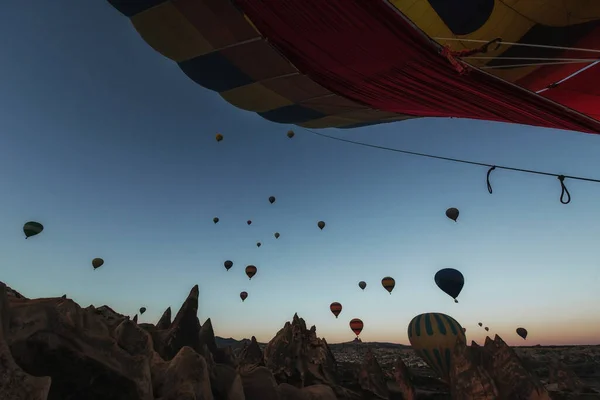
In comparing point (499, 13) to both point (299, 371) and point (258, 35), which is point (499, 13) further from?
point (299, 371)

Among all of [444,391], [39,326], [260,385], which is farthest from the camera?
[444,391]

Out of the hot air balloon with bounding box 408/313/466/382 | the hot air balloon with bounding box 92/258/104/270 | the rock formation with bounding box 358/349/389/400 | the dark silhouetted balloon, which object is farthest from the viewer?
the dark silhouetted balloon

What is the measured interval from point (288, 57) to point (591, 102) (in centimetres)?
667

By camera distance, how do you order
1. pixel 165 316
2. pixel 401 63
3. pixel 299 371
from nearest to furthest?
pixel 401 63
pixel 165 316
pixel 299 371

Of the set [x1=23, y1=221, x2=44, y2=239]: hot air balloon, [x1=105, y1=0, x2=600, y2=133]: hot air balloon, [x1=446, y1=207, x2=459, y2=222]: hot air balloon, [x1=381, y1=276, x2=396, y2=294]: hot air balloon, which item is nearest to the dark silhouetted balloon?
[x1=381, y1=276, x2=396, y2=294]: hot air balloon

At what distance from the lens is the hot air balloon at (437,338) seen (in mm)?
19094

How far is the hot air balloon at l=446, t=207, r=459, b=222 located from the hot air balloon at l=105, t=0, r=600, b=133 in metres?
10.7

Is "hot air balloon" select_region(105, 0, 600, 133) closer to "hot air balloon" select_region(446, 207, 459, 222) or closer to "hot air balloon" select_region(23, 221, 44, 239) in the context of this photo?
"hot air balloon" select_region(446, 207, 459, 222)

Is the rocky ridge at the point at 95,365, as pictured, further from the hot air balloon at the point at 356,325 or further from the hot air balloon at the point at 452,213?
the hot air balloon at the point at 356,325

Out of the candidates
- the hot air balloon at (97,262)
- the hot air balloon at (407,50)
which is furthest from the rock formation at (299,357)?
the hot air balloon at (407,50)

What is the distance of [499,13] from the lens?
6.84 meters

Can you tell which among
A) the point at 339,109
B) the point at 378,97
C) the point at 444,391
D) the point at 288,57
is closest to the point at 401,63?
the point at 378,97

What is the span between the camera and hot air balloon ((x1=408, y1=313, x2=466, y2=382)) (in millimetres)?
19094

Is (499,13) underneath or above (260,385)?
above
